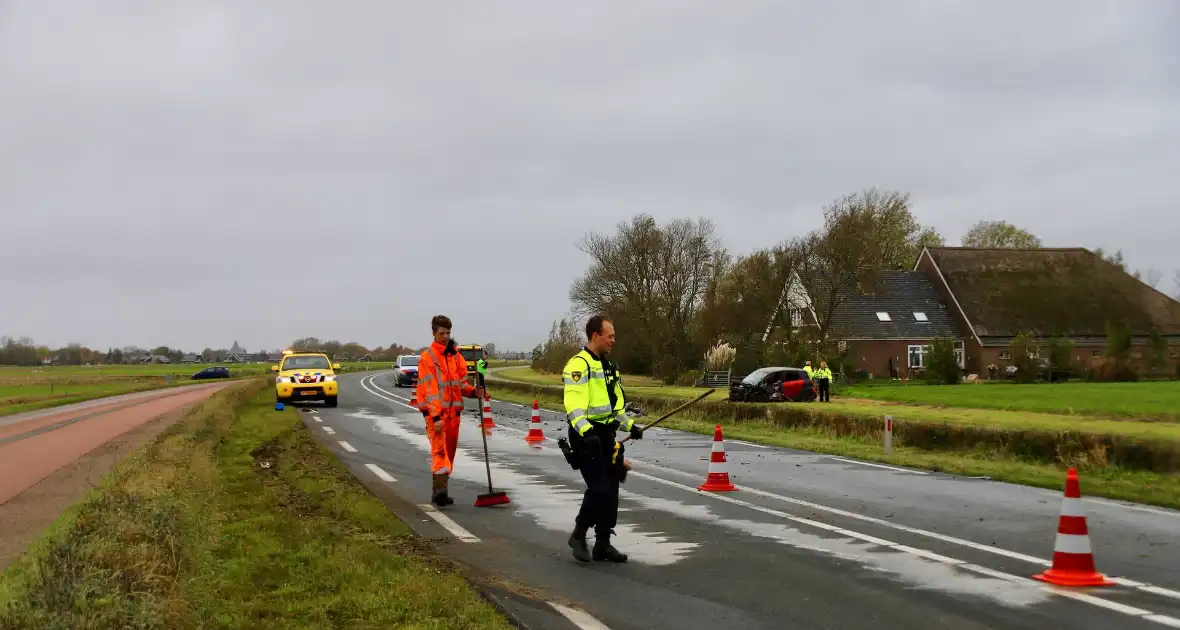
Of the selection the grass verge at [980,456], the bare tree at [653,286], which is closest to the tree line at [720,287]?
the bare tree at [653,286]

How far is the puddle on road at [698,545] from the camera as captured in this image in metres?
6.88

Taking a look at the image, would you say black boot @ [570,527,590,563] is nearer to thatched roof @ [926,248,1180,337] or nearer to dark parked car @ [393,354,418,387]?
dark parked car @ [393,354,418,387]

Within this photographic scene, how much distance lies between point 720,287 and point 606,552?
163 feet

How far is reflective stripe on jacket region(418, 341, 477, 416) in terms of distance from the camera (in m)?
10.8

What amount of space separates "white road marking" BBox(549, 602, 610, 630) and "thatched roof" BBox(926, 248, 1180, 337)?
184 ft

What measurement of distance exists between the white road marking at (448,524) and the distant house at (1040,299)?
2039 inches

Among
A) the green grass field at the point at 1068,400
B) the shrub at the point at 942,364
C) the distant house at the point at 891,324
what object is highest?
the distant house at the point at 891,324

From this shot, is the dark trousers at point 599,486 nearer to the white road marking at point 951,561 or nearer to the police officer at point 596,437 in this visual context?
the police officer at point 596,437

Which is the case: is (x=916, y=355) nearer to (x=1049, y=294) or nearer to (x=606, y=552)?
(x=1049, y=294)

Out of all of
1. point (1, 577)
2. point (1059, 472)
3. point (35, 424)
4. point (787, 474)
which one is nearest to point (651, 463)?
point (787, 474)

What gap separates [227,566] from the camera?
7.07 m

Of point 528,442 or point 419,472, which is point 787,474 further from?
point 528,442

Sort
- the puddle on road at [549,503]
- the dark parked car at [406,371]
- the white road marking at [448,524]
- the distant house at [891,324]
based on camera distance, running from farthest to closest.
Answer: the distant house at [891,324] < the dark parked car at [406,371] < the white road marking at [448,524] < the puddle on road at [549,503]

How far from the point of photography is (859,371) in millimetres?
51156
